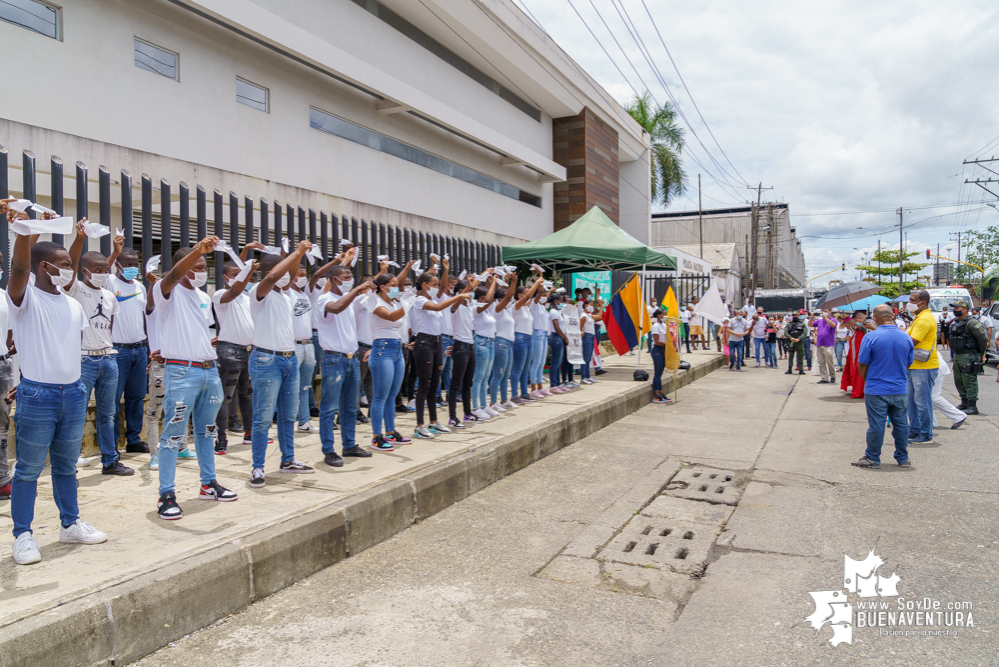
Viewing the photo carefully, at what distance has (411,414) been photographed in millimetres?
8992

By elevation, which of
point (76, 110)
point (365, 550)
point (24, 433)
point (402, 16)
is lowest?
point (365, 550)

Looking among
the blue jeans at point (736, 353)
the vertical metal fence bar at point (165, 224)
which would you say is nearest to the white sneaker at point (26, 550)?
the vertical metal fence bar at point (165, 224)

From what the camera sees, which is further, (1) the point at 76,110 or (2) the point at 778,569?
(1) the point at 76,110

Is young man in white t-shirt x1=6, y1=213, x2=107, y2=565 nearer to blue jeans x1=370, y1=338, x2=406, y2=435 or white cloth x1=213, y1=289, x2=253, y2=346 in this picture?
white cloth x1=213, y1=289, x2=253, y2=346

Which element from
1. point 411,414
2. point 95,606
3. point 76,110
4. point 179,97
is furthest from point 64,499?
point 179,97

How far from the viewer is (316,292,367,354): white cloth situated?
Answer: 228 inches

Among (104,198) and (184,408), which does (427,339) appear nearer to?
(184,408)

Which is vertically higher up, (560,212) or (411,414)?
(560,212)

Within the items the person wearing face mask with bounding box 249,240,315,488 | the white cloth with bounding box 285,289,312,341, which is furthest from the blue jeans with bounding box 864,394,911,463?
the person wearing face mask with bounding box 249,240,315,488

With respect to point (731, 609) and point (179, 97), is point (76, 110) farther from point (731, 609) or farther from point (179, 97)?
point (731, 609)

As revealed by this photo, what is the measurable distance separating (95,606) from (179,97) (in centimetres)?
948

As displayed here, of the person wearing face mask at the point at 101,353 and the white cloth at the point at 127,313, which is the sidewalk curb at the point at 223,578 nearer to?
the person wearing face mask at the point at 101,353

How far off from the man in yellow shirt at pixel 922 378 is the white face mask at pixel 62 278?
8569 millimetres

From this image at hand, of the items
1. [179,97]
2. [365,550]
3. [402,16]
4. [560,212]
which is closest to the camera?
[365,550]
